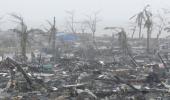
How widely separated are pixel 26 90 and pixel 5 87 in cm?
147

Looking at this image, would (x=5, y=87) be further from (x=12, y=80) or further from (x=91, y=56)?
(x=91, y=56)

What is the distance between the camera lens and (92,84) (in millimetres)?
18812

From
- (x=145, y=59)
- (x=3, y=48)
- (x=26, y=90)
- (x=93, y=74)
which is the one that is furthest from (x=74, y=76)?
(x=3, y=48)

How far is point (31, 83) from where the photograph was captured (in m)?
18.7

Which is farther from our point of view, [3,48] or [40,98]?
[3,48]

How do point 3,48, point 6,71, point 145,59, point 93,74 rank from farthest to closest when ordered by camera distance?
1. point 3,48
2. point 145,59
3. point 6,71
4. point 93,74

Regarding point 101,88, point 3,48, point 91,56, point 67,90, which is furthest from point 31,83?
point 3,48

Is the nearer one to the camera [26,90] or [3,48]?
[26,90]

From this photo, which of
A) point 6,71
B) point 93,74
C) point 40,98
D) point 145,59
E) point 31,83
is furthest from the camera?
point 145,59

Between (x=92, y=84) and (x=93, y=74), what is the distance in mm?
2218

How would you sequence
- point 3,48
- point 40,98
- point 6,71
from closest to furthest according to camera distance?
point 40,98, point 6,71, point 3,48

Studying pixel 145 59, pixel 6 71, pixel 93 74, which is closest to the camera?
pixel 93 74

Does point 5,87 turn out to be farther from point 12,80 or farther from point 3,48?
point 3,48

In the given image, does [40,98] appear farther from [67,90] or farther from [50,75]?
[50,75]
